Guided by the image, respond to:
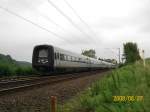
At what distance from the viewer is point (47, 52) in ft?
101

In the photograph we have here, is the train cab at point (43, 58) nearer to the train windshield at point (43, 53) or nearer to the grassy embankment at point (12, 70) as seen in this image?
the train windshield at point (43, 53)

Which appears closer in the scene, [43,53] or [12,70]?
[43,53]

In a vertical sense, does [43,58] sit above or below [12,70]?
above

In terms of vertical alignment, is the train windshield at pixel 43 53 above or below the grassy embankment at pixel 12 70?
above

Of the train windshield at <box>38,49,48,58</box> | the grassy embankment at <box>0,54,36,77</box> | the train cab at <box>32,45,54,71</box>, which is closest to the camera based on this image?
the train cab at <box>32,45,54,71</box>

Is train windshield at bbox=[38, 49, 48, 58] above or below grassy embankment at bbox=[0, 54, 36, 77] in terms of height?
above

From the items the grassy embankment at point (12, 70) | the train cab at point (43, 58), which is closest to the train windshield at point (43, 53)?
the train cab at point (43, 58)

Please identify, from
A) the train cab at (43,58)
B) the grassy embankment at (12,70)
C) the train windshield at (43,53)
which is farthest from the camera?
the grassy embankment at (12,70)

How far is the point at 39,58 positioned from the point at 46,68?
1.12 meters

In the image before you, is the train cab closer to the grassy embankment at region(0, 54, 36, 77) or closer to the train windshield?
the train windshield

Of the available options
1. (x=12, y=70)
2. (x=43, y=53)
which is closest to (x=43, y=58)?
(x=43, y=53)

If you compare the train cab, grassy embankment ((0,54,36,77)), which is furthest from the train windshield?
grassy embankment ((0,54,36,77))

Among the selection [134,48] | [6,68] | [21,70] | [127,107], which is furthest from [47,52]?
[134,48]

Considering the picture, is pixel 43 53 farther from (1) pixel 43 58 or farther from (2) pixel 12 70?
(2) pixel 12 70
